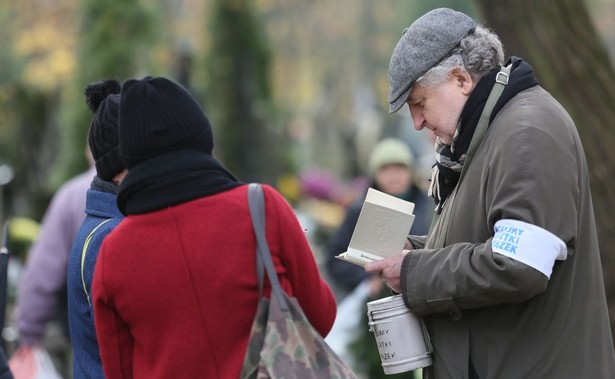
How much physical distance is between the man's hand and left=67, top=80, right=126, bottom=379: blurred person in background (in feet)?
3.03

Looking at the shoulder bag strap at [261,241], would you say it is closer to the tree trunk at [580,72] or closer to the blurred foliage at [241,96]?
the tree trunk at [580,72]

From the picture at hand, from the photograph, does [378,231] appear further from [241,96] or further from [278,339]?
[241,96]

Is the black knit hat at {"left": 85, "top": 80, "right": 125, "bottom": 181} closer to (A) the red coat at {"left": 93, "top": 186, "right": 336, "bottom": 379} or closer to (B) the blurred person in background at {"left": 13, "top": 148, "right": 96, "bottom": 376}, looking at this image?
(A) the red coat at {"left": 93, "top": 186, "right": 336, "bottom": 379}

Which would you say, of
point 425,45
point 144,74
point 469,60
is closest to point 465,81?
point 469,60

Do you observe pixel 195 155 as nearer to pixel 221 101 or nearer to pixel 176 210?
pixel 176 210

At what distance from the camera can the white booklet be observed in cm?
341

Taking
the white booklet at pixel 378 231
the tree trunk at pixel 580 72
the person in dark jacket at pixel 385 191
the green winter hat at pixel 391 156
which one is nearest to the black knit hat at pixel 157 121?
the white booklet at pixel 378 231

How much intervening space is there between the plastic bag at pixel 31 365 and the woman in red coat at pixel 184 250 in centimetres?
273

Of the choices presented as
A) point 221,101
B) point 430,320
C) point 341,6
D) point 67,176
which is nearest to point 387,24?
point 341,6

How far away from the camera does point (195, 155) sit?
3.15 meters

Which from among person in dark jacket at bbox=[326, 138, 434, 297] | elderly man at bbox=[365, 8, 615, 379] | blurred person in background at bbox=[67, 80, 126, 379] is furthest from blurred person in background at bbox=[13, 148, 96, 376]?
elderly man at bbox=[365, 8, 615, 379]

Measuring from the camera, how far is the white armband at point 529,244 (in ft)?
10.2

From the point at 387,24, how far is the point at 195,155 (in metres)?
38.2

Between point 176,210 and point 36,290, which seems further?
point 36,290
